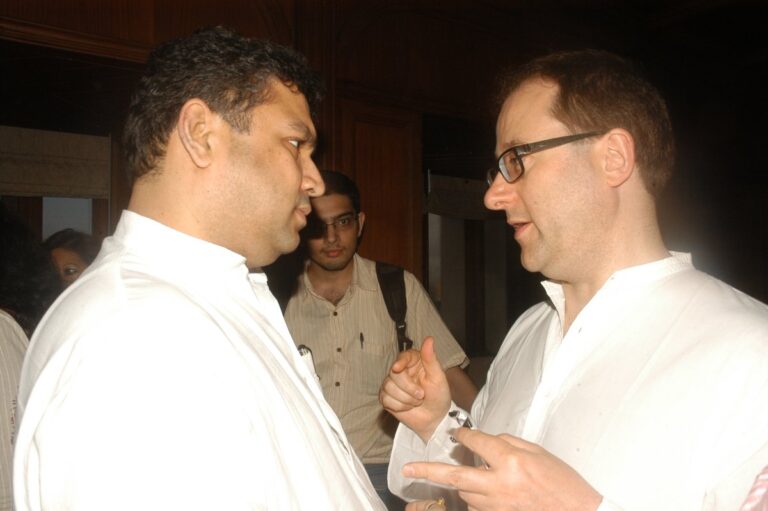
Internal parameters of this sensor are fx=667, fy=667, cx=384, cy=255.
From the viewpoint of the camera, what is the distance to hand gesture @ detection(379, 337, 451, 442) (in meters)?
Answer: 1.77

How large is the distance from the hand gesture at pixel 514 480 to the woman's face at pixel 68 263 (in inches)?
110

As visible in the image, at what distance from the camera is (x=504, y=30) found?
4.76 m

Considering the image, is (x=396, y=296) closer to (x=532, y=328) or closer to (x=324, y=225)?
(x=324, y=225)

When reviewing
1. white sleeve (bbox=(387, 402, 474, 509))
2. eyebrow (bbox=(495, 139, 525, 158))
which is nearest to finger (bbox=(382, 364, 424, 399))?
white sleeve (bbox=(387, 402, 474, 509))

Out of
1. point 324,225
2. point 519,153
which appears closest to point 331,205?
point 324,225

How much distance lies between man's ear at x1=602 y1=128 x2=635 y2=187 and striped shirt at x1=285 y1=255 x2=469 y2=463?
174 centimetres

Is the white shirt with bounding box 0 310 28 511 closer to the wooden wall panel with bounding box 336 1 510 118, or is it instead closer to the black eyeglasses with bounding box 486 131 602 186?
the black eyeglasses with bounding box 486 131 602 186

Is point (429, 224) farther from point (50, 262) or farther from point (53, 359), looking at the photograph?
point (53, 359)

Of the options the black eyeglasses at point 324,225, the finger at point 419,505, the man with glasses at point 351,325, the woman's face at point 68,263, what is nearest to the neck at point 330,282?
the man with glasses at point 351,325

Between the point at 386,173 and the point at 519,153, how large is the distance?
257cm

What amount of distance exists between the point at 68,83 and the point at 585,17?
3.80 m

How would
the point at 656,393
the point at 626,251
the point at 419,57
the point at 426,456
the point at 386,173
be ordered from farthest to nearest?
the point at 419,57, the point at 386,173, the point at 426,456, the point at 626,251, the point at 656,393

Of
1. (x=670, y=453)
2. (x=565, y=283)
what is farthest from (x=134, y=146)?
(x=670, y=453)

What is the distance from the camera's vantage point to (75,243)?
3.54 m
